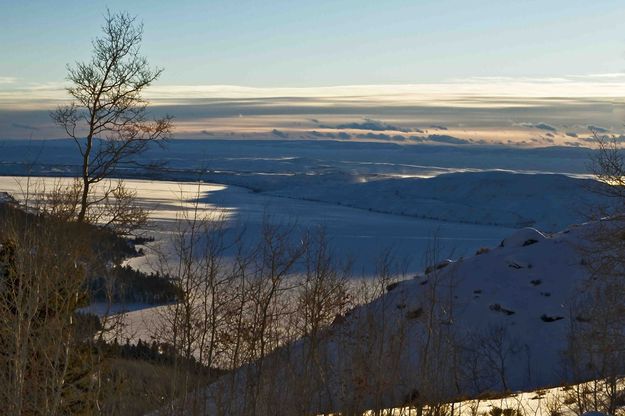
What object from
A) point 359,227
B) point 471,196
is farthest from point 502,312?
point 471,196

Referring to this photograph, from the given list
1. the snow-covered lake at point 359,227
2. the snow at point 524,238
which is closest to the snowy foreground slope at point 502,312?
the snow at point 524,238

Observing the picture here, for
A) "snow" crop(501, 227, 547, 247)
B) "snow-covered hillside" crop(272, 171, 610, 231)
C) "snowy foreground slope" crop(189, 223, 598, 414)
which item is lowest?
"snow-covered hillside" crop(272, 171, 610, 231)

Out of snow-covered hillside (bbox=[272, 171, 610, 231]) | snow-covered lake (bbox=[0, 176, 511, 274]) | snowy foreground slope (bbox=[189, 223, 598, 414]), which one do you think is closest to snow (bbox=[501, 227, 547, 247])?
snowy foreground slope (bbox=[189, 223, 598, 414])

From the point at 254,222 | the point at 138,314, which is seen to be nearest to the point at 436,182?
the point at 254,222

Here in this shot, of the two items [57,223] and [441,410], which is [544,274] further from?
[57,223]

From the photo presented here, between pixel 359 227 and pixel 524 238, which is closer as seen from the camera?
pixel 524 238

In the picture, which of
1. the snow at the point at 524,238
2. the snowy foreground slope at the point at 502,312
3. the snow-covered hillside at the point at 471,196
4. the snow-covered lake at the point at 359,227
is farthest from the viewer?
the snow-covered hillside at the point at 471,196

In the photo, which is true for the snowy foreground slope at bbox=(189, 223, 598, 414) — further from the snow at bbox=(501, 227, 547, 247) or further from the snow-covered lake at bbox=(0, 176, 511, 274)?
the snow-covered lake at bbox=(0, 176, 511, 274)

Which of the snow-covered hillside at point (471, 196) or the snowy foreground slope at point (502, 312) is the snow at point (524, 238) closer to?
the snowy foreground slope at point (502, 312)

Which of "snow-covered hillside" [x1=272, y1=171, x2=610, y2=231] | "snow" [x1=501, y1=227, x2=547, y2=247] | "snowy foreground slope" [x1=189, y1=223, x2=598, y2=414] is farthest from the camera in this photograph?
"snow-covered hillside" [x1=272, y1=171, x2=610, y2=231]

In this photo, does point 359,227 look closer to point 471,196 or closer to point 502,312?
point 471,196

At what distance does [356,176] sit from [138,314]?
410 ft

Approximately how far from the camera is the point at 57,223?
13000mm

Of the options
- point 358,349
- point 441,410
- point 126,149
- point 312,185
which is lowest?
point 312,185
